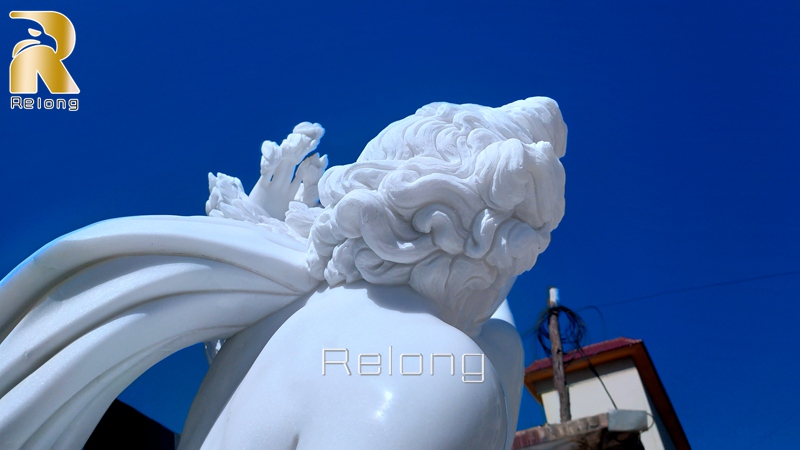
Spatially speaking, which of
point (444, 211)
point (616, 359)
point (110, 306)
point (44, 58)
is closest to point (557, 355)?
point (616, 359)

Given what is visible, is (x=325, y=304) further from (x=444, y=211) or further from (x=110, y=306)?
(x=110, y=306)

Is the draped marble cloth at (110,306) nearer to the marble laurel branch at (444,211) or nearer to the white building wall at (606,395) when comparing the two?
the marble laurel branch at (444,211)

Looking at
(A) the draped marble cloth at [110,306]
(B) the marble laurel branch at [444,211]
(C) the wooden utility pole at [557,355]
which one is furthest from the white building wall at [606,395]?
(A) the draped marble cloth at [110,306]

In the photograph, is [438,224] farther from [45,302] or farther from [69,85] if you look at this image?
[69,85]

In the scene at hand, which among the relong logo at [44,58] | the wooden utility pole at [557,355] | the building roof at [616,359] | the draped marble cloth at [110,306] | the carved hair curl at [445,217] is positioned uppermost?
the building roof at [616,359]

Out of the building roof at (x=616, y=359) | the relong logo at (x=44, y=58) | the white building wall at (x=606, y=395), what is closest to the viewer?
the relong logo at (x=44, y=58)

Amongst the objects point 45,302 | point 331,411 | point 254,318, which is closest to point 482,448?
point 331,411

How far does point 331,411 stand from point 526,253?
0.70 meters

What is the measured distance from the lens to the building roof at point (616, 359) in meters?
11.0

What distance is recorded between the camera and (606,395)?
1089 centimetres

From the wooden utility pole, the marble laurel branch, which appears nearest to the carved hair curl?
the marble laurel branch

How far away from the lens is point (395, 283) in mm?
2148

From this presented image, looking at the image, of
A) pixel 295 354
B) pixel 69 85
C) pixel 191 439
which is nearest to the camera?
pixel 295 354

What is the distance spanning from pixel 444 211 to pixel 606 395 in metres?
9.50
